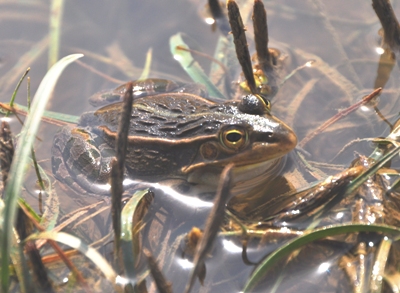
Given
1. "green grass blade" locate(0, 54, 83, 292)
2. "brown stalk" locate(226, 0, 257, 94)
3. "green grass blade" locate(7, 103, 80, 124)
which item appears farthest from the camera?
"green grass blade" locate(7, 103, 80, 124)

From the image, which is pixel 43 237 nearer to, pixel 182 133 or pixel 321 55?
pixel 182 133

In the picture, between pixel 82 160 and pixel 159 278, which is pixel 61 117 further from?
pixel 159 278

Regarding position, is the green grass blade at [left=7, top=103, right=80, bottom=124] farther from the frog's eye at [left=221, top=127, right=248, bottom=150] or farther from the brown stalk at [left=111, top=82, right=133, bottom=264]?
the brown stalk at [left=111, top=82, right=133, bottom=264]

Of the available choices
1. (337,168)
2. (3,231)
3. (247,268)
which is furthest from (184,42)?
(3,231)

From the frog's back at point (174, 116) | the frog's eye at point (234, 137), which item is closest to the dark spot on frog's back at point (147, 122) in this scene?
the frog's back at point (174, 116)

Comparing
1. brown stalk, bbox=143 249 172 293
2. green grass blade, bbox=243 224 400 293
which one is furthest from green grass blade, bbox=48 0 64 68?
green grass blade, bbox=243 224 400 293

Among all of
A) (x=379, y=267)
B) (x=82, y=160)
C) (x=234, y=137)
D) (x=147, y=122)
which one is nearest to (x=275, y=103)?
(x=234, y=137)
